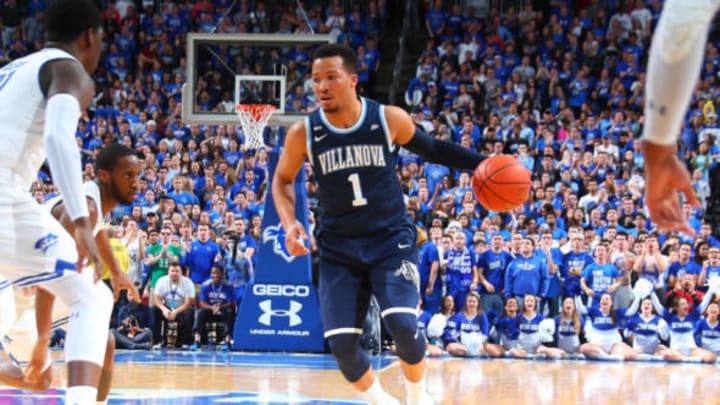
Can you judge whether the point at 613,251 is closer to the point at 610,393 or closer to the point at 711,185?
the point at 711,185

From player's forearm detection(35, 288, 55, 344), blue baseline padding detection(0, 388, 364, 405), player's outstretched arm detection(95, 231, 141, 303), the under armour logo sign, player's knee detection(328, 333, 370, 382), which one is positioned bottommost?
the under armour logo sign

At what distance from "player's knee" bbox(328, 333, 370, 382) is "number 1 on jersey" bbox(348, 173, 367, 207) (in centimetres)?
73

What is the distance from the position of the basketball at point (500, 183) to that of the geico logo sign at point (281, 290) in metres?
7.35

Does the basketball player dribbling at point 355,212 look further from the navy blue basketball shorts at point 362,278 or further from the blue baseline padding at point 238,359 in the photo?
the blue baseline padding at point 238,359

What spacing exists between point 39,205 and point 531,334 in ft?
33.1

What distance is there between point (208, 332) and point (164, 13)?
1093cm

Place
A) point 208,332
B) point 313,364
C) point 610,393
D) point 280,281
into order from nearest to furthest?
point 610,393
point 313,364
point 280,281
point 208,332

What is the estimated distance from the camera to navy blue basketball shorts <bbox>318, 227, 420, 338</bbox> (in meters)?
6.02

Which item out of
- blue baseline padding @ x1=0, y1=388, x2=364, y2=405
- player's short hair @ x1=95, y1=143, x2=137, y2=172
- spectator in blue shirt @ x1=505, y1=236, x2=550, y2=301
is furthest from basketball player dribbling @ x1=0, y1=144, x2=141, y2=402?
spectator in blue shirt @ x1=505, y1=236, x2=550, y2=301

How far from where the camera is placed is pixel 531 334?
13836mm

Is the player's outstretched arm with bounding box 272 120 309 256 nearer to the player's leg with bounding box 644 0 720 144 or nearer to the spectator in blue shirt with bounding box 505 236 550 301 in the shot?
Answer: the player's leg with bounding box 644 0 720 144

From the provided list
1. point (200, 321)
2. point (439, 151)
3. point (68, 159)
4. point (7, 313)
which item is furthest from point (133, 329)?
point (68, 159)

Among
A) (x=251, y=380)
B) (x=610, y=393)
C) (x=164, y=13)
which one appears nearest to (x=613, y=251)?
(x=610, y=393)

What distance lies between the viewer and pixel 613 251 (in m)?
14.4
